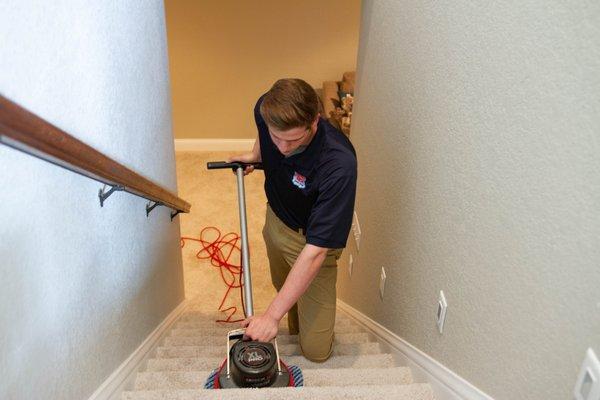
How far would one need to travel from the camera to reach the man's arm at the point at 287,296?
5.36ft

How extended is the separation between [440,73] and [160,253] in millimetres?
1433

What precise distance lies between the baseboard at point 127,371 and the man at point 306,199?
16.7 inches

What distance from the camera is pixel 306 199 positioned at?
1883mm

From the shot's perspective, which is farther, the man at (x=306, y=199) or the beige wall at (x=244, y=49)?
the beige wall at (x=244, y=49)

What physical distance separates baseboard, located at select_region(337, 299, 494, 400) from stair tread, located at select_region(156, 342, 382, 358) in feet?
0.24

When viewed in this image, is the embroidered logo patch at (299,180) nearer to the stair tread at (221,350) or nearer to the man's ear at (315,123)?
the man's ear at (315,123)

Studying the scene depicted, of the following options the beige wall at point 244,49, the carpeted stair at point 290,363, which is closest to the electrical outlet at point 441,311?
the carpeted stair at point 290,363

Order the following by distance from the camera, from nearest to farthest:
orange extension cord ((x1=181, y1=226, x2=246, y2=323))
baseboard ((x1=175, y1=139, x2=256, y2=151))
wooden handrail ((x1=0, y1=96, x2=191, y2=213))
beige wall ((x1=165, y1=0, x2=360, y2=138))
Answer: wooden handrail ((x1=0, y1=96, x2=191, y2=213)) < orange extension cord ((x1=181, y1=226, x2=246, y2=323)) < beige wall ((x1=165, y1=0, x2=360, y2=138)) < baseboard ((x1=175, y1=139, x2=256, y2=151))

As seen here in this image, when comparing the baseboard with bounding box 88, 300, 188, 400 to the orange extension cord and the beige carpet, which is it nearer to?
the beige carpet

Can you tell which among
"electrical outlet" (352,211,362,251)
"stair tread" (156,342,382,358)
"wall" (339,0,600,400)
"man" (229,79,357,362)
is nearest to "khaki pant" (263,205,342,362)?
"man" (229,79,357,362)

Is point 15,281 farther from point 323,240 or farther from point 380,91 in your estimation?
point 380,91

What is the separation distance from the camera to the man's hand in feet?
5.35

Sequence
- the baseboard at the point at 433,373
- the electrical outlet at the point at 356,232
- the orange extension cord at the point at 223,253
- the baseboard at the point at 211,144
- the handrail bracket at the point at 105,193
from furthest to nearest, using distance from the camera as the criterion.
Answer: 1. the baseboard at the point at 211,144
2. the orange extension cord at the point at 223,253
3. the electrical outlet at the point at 356,232
4. the handrail bracket at the point at 105,193
5. the baseboard at the point at 433,373

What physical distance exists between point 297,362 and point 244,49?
12.2 ft
